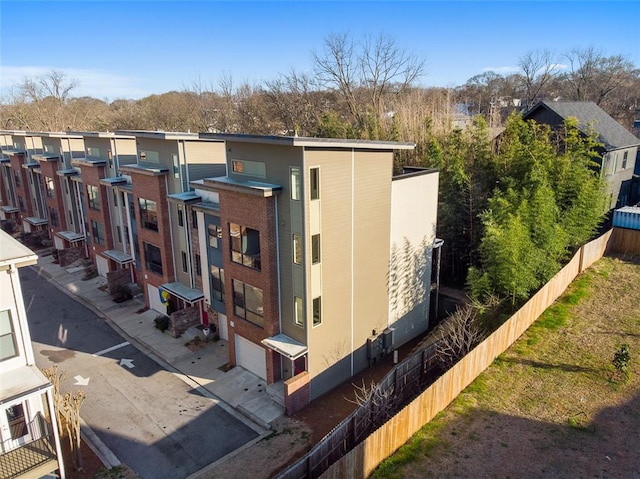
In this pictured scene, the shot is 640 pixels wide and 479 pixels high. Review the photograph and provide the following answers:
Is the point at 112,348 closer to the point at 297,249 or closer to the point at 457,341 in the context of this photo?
the point at 297,249

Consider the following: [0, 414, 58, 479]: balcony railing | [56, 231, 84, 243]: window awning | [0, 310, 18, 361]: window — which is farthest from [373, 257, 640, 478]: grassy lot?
[56, 231, 84, 243]: window awning

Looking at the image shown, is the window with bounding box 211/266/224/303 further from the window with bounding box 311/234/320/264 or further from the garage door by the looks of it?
the window with bounding box 311/234/320/264

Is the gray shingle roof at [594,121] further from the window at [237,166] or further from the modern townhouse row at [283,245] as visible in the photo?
the window at [237,166]

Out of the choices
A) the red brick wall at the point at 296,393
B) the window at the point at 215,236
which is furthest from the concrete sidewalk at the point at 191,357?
the window at the point at 215,236

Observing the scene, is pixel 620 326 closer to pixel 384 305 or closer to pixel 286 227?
pixel 384 305

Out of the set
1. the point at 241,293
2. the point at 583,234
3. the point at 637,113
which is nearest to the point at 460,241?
the point at 583,234

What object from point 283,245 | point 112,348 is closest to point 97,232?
point 112,348

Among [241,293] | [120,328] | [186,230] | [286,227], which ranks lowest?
[120,328]
